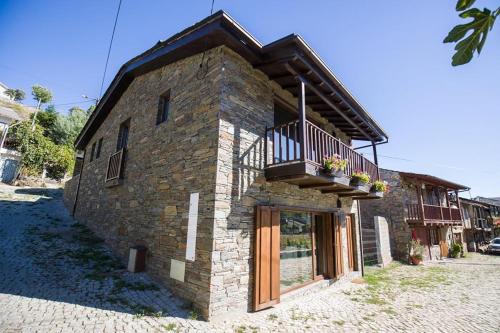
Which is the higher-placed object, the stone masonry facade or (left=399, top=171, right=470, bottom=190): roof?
(left=399, top=171, right=470, bottom=190): roof

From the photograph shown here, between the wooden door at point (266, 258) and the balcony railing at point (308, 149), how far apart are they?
1.31 meters

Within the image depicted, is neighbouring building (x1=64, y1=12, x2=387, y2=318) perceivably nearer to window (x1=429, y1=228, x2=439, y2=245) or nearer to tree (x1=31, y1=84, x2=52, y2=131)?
window (x1=429, y1=228, x2=439, y2=245)

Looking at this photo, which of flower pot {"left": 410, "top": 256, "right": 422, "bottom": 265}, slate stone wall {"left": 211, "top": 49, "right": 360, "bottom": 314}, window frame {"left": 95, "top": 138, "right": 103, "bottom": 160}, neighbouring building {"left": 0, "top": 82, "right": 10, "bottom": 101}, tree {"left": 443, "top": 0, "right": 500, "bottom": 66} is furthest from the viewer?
neighbouring building {"left": 0, "top": 82, "right": 10, "bottom": 101}

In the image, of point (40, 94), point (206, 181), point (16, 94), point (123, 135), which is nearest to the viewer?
point (206, 181)

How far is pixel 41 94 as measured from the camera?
→ 3388cm

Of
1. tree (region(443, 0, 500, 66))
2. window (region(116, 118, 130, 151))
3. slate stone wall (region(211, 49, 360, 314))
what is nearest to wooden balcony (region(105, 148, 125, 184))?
window (region(116, 118, 130, 151))

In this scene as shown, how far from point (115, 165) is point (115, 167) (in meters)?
0.10

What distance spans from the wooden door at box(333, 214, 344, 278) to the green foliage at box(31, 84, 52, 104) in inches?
1605

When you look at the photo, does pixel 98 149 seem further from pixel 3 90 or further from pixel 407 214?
pixel 3 90

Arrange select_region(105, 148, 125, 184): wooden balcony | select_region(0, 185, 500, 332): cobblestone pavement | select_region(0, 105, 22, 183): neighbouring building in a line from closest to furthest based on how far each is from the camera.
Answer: select_region(0, 185, 500, 332): cobblestone pavement → select_region(105, 148, 125, 184): wooden balcony → select_region(0, 105, 22, 183): neighbouring building

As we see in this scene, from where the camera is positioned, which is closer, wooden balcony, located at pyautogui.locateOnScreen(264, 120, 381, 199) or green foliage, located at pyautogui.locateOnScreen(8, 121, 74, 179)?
wooden balcony, located at pyautogui.locateOnScreen(264, 120, 381, 199)

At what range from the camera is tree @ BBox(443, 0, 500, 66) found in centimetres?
95

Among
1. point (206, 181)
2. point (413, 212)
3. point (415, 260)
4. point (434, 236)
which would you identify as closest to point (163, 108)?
point (206, 181)

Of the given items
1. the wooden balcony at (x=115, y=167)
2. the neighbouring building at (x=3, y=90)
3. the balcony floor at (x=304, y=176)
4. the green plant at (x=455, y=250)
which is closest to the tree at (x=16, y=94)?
the neighbouring building at (x=3, y=90)
